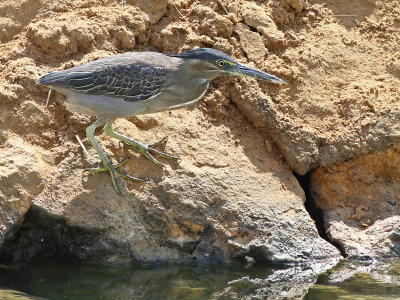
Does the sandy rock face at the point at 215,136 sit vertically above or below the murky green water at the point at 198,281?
above

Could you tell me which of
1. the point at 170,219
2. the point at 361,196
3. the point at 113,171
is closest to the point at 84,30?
the point at 113,171

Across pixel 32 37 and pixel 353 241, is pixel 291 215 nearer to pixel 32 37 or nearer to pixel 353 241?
pixel 353 241

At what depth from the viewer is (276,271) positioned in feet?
19.6

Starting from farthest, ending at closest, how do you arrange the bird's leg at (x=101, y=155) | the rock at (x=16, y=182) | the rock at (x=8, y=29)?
the rock at (x=8, y=29) → the bird's leg at (x=101, y=155) → the rock at (x=16, y=182)

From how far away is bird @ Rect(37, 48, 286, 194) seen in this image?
6184mm

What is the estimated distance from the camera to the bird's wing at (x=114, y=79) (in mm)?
6191

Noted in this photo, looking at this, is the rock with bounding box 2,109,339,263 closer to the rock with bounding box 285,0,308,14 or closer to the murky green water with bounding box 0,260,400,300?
the murky green water with bounding box 0,260,400,300

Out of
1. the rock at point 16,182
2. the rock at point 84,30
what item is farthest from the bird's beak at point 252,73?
the rock at point 16,182

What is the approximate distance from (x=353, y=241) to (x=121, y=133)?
261cm

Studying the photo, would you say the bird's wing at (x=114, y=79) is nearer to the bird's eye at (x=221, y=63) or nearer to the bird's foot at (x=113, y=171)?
the bird's eye at (x=221, y=63)

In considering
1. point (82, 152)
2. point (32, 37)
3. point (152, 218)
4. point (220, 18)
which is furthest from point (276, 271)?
point (32, 37)

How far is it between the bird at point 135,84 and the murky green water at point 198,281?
90cm

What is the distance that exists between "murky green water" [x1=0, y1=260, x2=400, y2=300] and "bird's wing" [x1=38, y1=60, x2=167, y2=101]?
1691mm

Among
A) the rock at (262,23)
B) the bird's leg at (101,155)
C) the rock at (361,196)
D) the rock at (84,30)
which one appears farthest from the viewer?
the rock at (262,23)
